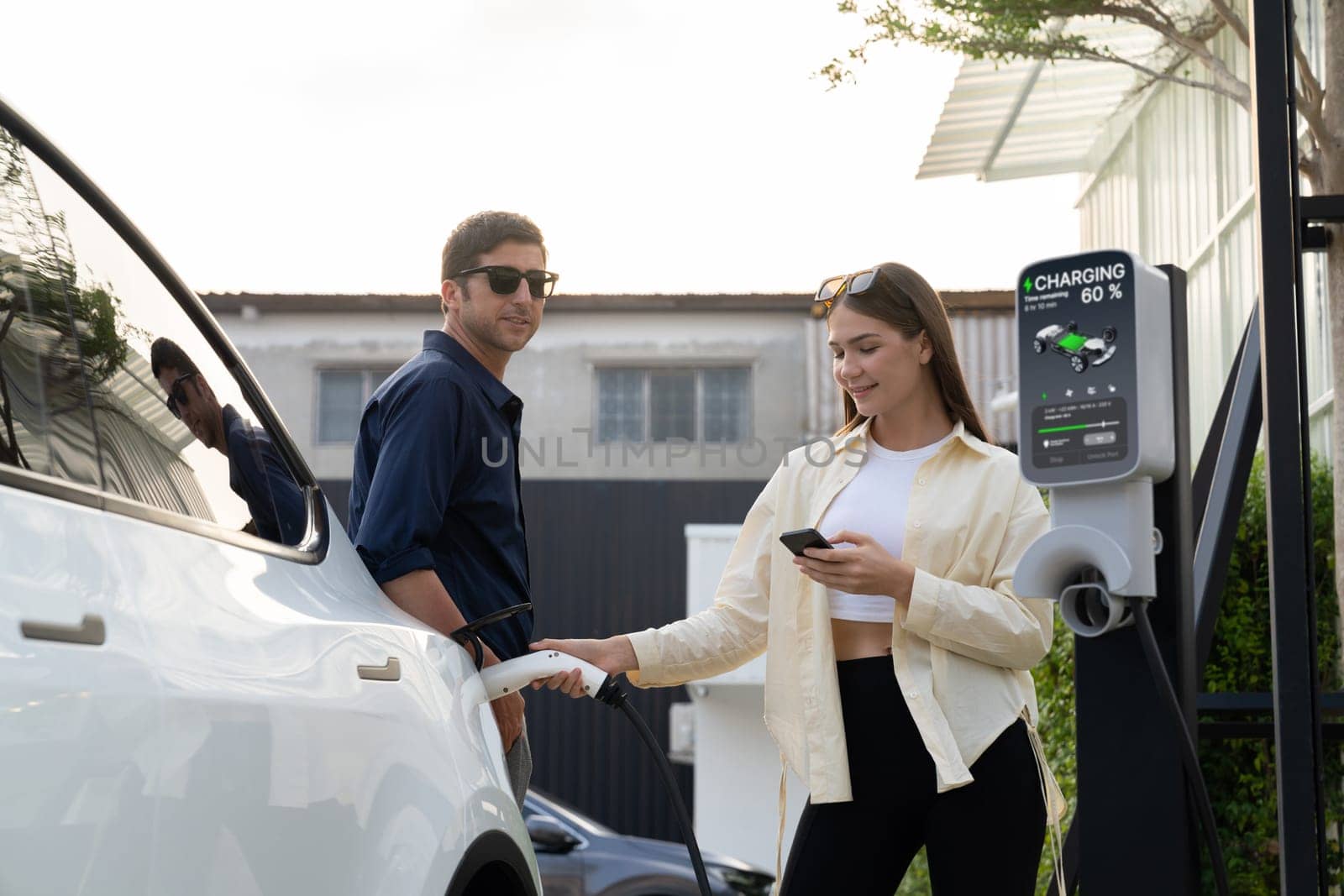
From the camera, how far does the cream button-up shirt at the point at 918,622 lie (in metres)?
2.72

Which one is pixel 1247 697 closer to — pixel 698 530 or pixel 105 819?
pixel 105 819

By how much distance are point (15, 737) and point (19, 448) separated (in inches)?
11.6

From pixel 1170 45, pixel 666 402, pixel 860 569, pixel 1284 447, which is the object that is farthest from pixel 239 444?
pixel 666 402

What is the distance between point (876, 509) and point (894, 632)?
0.27 m

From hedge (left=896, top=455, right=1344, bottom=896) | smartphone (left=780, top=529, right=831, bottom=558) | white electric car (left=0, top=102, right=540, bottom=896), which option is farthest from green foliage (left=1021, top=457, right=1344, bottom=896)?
white electric car (left=0, top=102, right=540, bottom=896)

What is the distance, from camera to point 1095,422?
8.04 ft

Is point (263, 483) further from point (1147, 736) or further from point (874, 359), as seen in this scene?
point (1147, 736)

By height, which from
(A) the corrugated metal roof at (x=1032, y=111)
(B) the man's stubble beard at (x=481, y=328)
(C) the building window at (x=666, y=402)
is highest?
(A) the corrugated metal roof at (x=1032, y=111)

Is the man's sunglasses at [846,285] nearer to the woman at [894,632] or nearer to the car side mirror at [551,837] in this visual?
the woman at [894,632]

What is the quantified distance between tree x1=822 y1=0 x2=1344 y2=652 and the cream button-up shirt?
211 centimetres

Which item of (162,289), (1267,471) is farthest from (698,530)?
(162,289)

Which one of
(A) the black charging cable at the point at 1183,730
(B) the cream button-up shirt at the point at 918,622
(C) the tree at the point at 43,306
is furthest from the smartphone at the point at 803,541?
(C) the tree at the point at 43,306

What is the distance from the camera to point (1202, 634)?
4328mm

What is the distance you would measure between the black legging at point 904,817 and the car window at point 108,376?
1223mm
